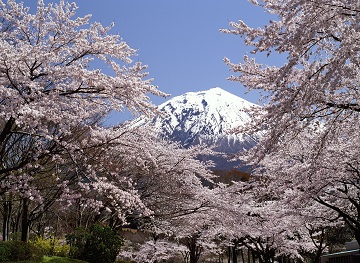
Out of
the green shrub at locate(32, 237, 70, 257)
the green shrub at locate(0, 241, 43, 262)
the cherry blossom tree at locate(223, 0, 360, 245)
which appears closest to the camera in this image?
the cherry blossom tree at locate(223, 0, 360, 245)

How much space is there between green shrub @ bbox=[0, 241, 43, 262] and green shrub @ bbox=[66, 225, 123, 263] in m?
1.78

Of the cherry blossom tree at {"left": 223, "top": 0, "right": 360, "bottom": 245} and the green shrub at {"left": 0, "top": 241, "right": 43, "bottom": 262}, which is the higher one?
the cherry blossom tree at {"left": 223, "top": 0, "right": 360, "bottom": 245}

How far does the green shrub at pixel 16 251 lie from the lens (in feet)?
30.7

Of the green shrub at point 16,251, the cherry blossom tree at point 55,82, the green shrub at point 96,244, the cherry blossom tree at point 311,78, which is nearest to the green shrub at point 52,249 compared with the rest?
the green shrub at point 96,244

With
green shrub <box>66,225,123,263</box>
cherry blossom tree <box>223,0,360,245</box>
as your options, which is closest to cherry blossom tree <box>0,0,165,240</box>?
cherry blossom tree <box>223,0,360,245</box>

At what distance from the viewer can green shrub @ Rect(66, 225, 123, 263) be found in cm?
1137

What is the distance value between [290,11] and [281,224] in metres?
14.2

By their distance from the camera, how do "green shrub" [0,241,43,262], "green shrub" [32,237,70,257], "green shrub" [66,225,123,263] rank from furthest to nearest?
"green shrub" [32,237,70,257] < "green shrub" [66,225,123,263] < "green shrub" [0,241,43,262]

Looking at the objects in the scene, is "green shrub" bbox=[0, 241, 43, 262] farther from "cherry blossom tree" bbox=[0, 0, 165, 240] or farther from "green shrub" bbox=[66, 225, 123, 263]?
"cherry blossom tree" bbox=[0, 0, 165, 240]

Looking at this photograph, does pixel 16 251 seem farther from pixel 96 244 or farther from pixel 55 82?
pixel 55 82

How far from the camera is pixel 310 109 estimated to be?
590cm

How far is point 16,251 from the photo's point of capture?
9.59m

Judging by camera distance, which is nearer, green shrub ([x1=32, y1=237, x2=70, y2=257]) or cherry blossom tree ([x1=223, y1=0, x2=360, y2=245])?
cherry blossom tree ([x1=223, y1=0, x2=360, y2=245])

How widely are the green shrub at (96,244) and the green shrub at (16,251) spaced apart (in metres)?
1.78
